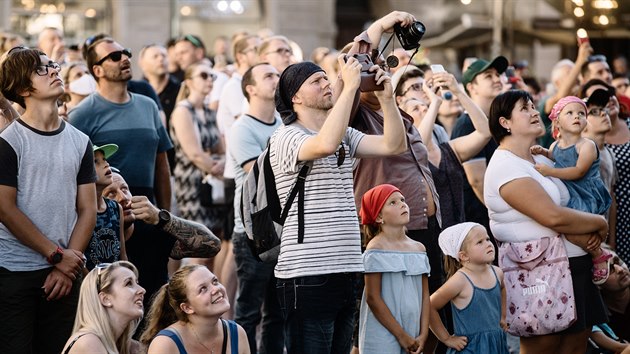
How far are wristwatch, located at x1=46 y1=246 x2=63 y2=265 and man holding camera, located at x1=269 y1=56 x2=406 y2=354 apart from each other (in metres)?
1.17

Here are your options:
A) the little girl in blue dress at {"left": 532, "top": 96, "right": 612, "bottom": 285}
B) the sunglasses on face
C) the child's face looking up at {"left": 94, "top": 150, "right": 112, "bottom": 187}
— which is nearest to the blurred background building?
the sunglasses on face

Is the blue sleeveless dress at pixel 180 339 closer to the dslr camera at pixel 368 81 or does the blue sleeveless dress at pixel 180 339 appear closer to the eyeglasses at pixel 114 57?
the dslr camera at pixel 368 81

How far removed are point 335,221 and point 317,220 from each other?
0.10m

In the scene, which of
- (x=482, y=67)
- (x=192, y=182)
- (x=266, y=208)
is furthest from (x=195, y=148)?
A: (x=266, y=208)

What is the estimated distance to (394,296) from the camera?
744 centimetres

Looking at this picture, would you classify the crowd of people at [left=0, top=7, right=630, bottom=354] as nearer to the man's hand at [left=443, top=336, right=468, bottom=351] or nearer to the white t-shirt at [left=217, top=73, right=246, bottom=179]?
the man's hand at [left=443, top=336, right=468, bottom=351]

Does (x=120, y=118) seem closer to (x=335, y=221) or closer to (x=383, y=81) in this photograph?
(x=335, y=221)

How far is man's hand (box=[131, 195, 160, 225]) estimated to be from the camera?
7.54 meters

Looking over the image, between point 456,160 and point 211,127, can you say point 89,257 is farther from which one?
point 211,127

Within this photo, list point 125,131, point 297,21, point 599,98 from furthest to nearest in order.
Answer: point 297,21 < point 599,98 < point 125,131

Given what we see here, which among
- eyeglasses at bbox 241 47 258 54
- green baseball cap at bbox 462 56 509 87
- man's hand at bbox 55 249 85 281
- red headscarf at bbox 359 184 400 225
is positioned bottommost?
man's hand at bbox 55 249 85 281

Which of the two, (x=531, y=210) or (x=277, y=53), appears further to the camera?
(x=277, y=53)

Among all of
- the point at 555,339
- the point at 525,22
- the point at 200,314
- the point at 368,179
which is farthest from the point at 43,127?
the point at 525,22

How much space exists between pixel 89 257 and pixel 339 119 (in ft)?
5.82
